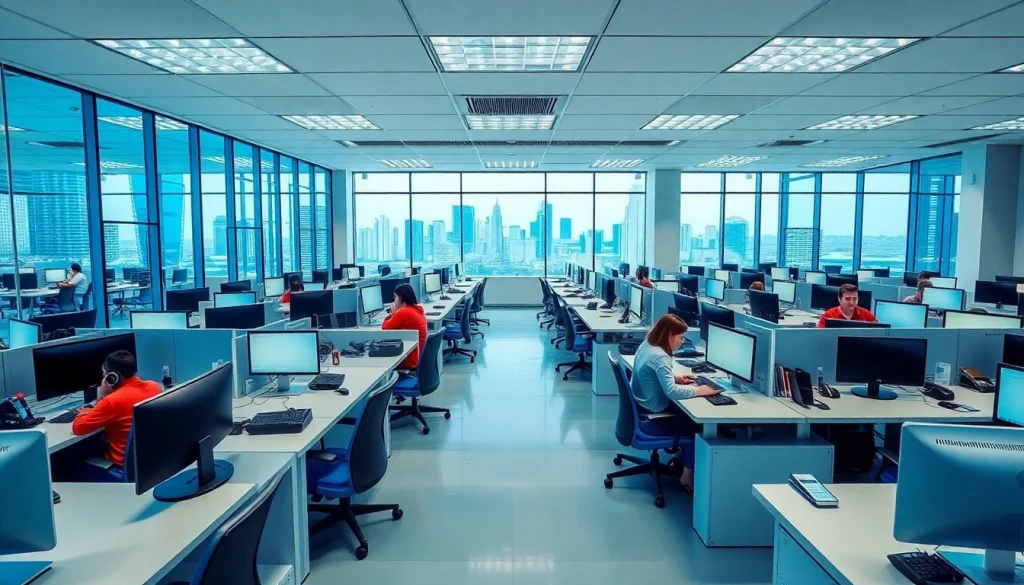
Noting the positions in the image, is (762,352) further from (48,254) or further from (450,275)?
(48,254)

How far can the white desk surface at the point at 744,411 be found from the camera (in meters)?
3.06

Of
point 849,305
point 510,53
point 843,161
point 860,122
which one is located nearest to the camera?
point 510,53

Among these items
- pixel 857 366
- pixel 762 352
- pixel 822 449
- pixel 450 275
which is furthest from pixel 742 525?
pixel 450 275

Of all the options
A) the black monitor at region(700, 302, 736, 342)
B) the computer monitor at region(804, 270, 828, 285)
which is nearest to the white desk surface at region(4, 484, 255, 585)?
the black monitor at region(700, 302, 736, 342)

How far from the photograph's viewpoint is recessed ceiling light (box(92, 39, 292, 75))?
4035mm

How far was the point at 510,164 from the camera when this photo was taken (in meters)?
11.2

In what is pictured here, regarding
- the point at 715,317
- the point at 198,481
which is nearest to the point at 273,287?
the point at 715,317

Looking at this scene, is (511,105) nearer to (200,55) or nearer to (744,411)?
(200,55)

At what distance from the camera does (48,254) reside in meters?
9.24

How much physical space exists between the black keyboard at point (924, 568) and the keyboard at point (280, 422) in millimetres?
2573

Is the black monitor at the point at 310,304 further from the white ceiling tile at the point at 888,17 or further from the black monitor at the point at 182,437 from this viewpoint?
the white ceiling tile at the point at 888,17

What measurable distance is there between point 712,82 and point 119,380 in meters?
5.08

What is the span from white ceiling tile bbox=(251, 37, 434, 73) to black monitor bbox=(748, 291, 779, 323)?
176 inches

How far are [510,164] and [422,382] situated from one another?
7.40 metres
